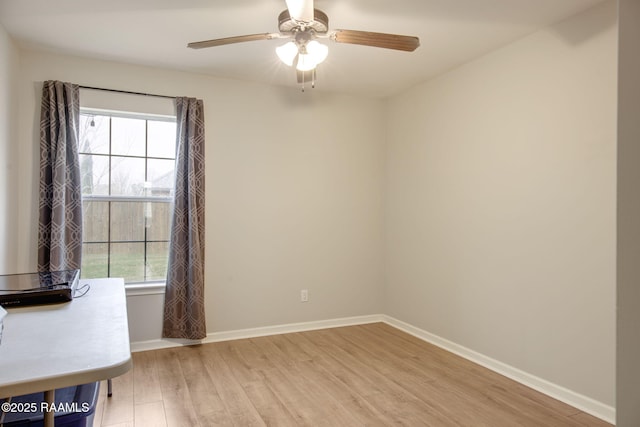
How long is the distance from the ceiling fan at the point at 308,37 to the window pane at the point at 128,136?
4.98ft

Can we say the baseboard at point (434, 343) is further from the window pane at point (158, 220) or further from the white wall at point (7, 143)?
the white wall at point (7, 143)

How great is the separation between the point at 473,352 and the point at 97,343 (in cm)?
297

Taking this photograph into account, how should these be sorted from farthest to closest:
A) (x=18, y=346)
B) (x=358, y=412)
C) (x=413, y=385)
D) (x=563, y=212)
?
(x=413, y=385) < (x=563, y=212) < (x=358, y=412) < (x=18, y=346)

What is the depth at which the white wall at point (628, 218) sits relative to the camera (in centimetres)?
77

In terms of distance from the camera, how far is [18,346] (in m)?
1.01

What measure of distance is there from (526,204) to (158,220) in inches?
120

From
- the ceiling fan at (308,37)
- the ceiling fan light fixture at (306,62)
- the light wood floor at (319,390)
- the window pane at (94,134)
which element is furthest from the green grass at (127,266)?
A: the ceiling fan light fixture at (306,62)

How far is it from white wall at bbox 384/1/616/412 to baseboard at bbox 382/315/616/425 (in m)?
0.04

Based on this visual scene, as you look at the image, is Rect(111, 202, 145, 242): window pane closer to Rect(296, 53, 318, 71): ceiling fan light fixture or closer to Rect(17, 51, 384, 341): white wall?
Rect(17, 51, 384, 341): white wall

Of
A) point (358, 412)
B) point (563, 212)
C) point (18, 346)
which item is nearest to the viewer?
point (18, 346)

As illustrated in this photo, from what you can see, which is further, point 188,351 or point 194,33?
point 188,351

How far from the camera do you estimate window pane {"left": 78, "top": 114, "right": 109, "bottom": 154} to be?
333 cm

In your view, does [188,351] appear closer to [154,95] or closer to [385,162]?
[154,95]

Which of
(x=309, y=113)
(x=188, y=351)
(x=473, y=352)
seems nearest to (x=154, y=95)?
(x=309, y=113)
